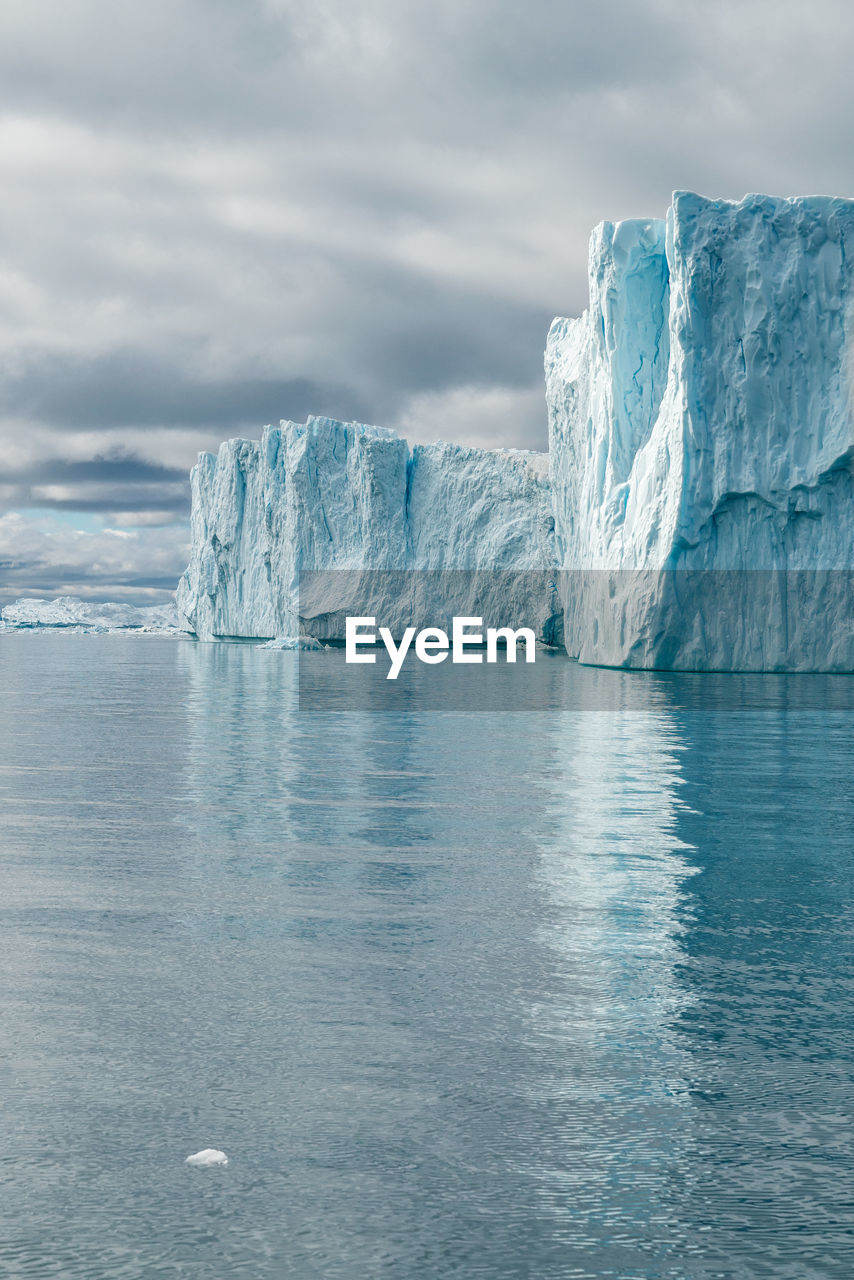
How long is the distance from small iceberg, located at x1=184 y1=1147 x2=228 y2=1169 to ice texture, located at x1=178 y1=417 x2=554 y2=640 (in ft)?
145

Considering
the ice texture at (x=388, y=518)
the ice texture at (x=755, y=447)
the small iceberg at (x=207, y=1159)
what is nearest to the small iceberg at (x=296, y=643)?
the ice texture at (x=388, y=518)

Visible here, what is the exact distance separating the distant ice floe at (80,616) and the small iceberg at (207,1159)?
152 metres

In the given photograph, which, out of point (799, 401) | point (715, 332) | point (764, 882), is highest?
point (715, 332)

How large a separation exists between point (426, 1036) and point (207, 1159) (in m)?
0.97

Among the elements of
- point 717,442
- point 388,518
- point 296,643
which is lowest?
point 296,643

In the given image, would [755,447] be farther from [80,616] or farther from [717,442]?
[80,616]

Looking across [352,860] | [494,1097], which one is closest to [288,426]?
[352,860]

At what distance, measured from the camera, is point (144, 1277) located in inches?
87.5

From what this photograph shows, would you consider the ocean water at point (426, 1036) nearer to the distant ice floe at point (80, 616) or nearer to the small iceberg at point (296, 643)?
the small iceberg at point (296, 643)

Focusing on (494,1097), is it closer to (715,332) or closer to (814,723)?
(814,723)

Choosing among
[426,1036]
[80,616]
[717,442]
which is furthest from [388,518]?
[80,616]

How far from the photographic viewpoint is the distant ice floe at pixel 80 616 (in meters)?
160

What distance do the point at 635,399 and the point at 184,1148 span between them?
28737 mm

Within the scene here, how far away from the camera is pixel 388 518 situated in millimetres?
48594
